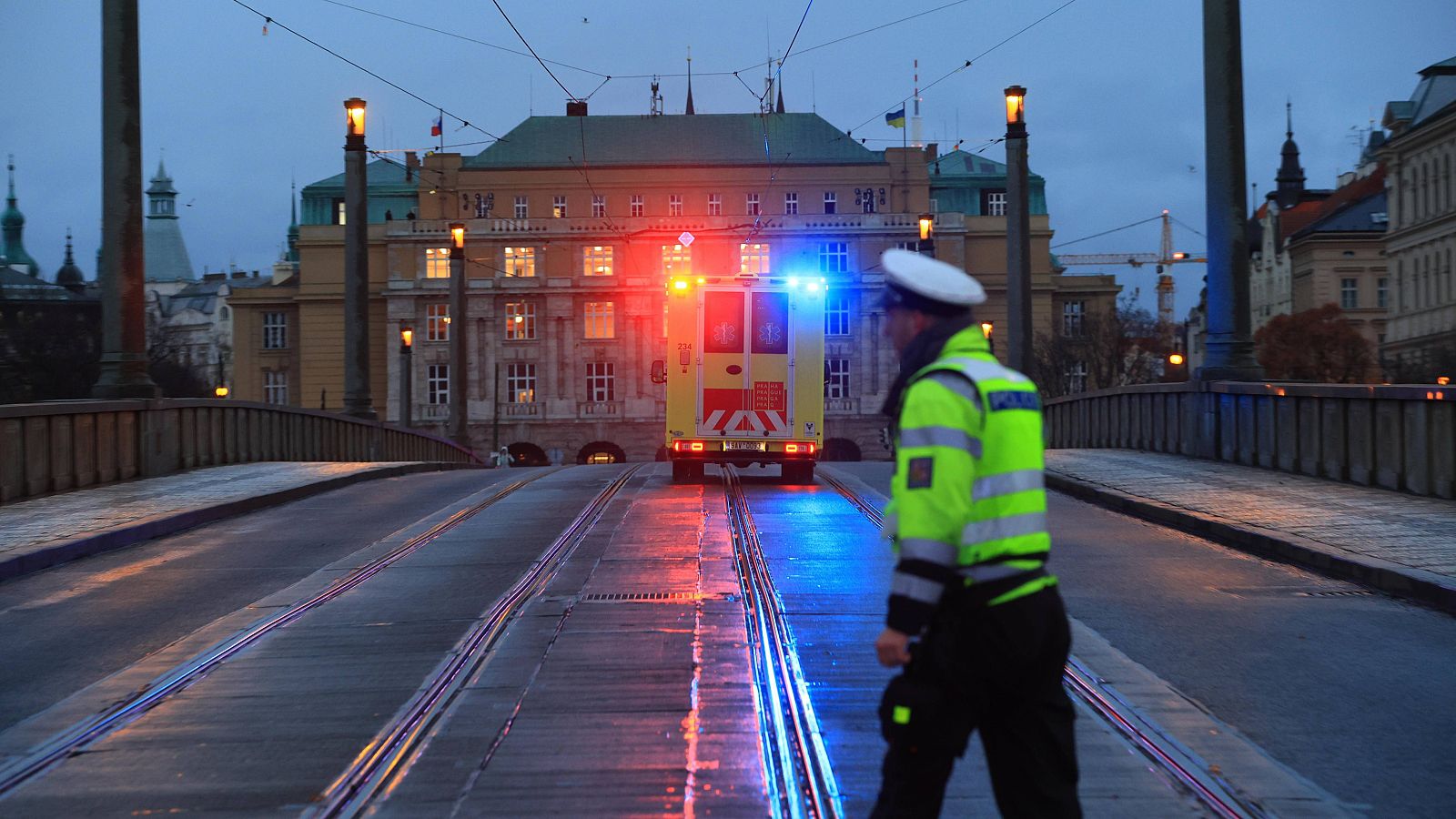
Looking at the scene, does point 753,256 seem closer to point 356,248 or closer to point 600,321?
point 600,321

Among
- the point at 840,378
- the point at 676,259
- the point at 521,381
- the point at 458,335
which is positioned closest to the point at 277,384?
the point at 521,381

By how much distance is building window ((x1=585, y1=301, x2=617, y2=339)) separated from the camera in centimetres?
8219

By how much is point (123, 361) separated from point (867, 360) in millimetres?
64735

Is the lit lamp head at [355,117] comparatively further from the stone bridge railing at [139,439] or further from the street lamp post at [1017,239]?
the street lamp post at [1017,239]

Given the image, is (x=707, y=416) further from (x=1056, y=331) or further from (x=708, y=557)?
(x=1056, y=331)

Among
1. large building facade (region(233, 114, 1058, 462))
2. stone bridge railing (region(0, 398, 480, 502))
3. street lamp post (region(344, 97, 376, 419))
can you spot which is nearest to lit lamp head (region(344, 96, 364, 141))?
street lamp post (region(344, 97, 376, 419))

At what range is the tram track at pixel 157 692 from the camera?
6.34 meters

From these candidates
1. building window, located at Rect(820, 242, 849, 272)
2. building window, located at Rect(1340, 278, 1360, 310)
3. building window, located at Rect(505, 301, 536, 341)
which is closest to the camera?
building window, located at Rect(820, 242, 849, 272)

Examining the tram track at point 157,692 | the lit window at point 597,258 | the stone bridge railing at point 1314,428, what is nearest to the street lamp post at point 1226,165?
the stone bridge railing at point 1314,428

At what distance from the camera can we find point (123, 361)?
62.9 feet

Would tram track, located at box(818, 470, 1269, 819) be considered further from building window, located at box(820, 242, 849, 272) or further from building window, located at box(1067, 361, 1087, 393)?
building window, located at box(820, 242, 849, 272)

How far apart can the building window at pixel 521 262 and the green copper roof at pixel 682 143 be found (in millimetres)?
5352

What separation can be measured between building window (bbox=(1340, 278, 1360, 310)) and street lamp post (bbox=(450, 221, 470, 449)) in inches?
2428

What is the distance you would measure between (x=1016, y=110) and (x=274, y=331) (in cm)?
7394
